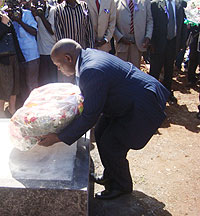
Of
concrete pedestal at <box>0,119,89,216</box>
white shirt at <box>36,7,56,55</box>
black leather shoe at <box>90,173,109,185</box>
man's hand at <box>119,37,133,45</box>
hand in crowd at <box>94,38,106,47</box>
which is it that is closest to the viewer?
concrete pedestal at <box>0,119,89,216</box>

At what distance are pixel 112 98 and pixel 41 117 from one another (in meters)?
0.58

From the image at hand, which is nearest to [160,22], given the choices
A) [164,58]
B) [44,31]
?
[164,58]

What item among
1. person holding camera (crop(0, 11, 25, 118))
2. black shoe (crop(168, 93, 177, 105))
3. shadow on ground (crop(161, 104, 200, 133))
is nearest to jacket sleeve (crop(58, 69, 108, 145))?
person holding camera (crop(0, 11, 25, 118))

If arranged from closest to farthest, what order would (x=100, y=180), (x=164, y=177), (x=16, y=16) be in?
(x=100, y=180)
(x=164, y=177)
(x=16, y=16)

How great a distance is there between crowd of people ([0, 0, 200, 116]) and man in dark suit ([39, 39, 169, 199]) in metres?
1.95

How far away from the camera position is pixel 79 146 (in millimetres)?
2727

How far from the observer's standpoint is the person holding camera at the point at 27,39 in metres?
4.12

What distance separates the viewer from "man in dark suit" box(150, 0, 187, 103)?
501 centimetres

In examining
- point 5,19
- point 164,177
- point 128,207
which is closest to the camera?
point 128,207

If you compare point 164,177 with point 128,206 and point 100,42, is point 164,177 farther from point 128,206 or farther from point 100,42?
point 100,42

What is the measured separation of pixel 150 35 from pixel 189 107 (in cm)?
159

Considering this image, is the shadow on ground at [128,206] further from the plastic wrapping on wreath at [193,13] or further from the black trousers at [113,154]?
the plastic wrapping on wreath at [193,13]

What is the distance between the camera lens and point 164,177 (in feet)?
11.0

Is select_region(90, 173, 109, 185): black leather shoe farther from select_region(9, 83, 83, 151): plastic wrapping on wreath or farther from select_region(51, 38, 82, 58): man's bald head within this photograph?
select_region(51, 38, 82, 58): man's bald head
